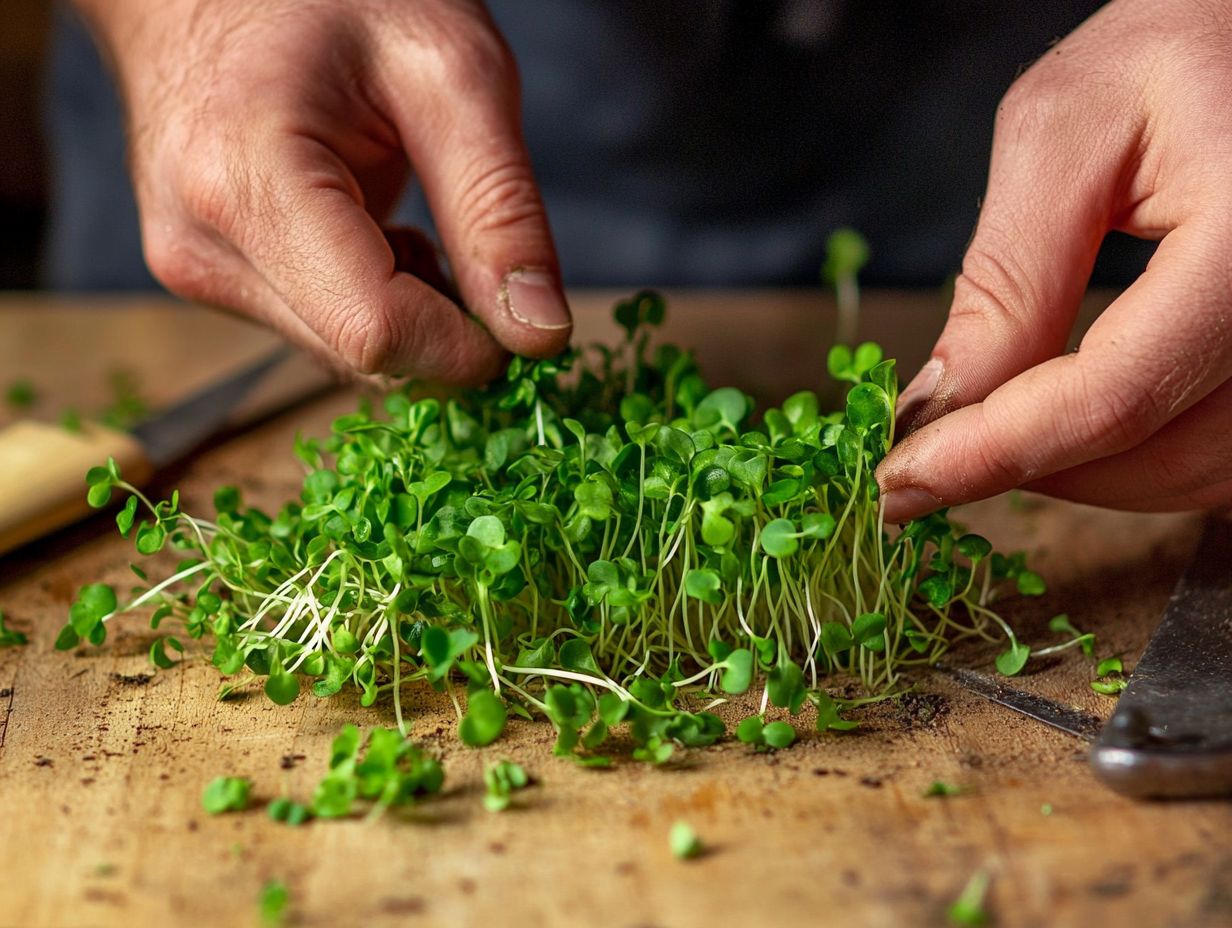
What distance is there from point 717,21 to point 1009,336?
1.05 metres

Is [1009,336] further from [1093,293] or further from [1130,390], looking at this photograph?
[1093,293]

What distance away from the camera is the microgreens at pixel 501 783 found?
93 cm

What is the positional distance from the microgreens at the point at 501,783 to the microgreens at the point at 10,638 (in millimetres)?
559

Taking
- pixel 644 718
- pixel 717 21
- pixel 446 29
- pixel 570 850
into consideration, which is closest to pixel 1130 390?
→ pixel 644 718

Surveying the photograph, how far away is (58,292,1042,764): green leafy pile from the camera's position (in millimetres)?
1021

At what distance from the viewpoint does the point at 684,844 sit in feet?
2.81

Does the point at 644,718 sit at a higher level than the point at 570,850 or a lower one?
higher

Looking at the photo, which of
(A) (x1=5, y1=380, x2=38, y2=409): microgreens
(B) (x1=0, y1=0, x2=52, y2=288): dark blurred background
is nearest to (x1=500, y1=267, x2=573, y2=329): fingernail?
(A) (x1=5, y1=380, x2=38, y2=409): microgreens

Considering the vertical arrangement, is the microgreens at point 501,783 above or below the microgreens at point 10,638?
below

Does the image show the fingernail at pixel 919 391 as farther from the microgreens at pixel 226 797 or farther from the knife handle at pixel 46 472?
the knife handle at pixel 46 472

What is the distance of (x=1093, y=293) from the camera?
71.2 inches

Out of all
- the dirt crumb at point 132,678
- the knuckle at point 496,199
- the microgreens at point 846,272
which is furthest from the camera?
the microgreens at point 846,272

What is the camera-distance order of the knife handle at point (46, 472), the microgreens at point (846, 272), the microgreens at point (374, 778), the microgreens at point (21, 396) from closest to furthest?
the microgreens at point (374, 778) < the knife handle at point (46, 472) < the microgreens at point (21, 396) < the microgreens at point (846, 272)

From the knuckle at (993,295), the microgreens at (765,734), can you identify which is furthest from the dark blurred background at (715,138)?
the microgreens at (765,734)
